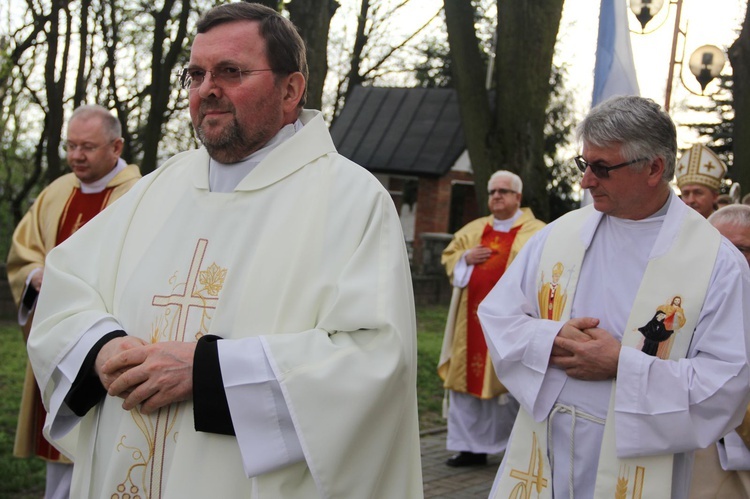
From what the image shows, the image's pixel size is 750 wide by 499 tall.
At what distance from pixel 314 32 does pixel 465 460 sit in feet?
11.4

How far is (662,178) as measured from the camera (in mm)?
3223

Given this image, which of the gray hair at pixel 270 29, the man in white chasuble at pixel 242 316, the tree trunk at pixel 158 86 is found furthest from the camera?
the tree trunk at pixel 158 86

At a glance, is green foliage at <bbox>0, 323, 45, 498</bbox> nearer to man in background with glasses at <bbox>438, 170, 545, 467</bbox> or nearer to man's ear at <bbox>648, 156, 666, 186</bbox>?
man in background with glasses at <bbox>438, 170, 545, 467</bbox>

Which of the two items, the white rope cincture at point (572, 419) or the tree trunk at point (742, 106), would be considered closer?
the white rope cincture at point (572, 419)

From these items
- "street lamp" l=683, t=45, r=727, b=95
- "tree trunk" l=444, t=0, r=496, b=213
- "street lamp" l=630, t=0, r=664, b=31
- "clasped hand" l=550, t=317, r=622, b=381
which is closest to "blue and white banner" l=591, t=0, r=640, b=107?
"tree trunk" l=444, t=0, r=496, b=213

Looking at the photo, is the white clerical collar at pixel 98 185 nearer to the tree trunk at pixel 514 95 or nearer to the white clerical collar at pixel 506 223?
the white clerical collar at pixel 506 223

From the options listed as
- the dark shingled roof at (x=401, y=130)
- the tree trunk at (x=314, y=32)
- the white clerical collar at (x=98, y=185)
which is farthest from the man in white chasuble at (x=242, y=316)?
the dark shingled roof at (x=401, y=130)

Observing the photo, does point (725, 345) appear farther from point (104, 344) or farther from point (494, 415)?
point (494, 415)

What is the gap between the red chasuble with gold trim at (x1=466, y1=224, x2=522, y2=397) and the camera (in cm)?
757

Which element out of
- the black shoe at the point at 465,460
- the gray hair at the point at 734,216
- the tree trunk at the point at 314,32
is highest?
the tree trunk at the point at 314,32

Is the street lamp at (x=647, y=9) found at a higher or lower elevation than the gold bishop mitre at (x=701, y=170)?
higher

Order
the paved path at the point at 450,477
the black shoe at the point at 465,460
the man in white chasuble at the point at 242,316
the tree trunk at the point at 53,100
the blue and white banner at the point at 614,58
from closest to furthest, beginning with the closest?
the man in white chasuble at the point at 242,316 → the blue and white banner at the point at 614,58 → the paved path at the point at 450,477 → the black shoe at the point at 465,460 → the tree trunk at the point at 53,100

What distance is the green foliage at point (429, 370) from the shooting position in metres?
9.12

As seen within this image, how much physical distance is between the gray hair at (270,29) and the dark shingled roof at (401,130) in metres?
21.1
